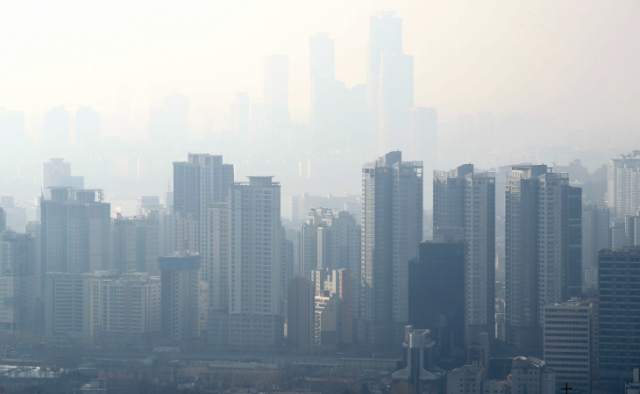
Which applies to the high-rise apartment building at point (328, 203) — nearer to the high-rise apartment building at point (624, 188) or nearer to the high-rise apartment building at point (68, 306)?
the high-rise apartment building at point (68, 306)

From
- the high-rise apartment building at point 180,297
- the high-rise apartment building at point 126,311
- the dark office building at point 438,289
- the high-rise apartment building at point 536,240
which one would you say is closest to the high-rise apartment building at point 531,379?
the dark office building at point 438,289

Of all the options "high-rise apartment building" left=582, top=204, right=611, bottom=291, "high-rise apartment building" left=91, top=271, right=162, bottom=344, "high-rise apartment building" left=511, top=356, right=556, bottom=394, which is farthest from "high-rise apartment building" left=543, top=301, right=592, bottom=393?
"high-rise apartment building" left=91, top=271, right=162, bottom=344

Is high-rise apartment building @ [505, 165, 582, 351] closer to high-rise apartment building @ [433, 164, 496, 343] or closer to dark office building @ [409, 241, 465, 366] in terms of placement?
high-rise apartment building @ [433, 164, 496, 343]

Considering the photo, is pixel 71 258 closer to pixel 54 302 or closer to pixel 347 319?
pixel 54 302

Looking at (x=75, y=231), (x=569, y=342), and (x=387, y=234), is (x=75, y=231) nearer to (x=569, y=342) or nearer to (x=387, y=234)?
(x=387, y=234)

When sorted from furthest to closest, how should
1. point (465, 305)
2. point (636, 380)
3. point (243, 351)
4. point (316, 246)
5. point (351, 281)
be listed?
point (316, 246) < point (351, 281) < point (243, 351) < point (465, 305) < point (636, 380)

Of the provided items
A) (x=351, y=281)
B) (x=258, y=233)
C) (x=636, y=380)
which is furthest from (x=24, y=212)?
(x=636, y=380)

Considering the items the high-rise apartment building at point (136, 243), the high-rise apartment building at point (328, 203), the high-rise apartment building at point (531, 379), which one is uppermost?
the high-rise apartment building at point (328, 203)
